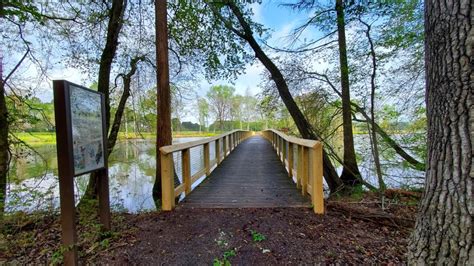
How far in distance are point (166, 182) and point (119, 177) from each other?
4808 millimetres

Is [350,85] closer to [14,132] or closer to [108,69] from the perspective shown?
[108,69]

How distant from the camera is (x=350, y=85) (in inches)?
264

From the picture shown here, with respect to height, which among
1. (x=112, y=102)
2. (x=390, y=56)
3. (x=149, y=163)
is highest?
(x=390, y=56)

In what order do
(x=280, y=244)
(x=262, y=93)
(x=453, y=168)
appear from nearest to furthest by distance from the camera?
(x=453, y=168) < (x=280, y=244) < (x=262, y=93)

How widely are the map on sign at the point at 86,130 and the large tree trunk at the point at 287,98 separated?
180 inches

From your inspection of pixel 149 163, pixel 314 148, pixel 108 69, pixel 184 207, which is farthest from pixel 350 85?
pixel 149 163

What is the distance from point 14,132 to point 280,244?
5473mm

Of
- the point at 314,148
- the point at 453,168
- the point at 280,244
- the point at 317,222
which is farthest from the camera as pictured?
the point at 314,148

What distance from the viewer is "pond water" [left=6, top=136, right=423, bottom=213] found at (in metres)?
3.91

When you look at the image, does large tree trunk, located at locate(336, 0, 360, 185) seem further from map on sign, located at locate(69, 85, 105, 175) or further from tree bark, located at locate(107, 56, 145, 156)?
map on sign, located at locate(69, 85, 105, 175)

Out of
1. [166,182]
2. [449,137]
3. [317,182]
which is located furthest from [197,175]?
[449,137]

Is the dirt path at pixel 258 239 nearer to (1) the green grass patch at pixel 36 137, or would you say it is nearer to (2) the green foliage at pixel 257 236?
(2) the green foliage at pixel 257 236

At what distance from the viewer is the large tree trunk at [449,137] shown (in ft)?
4.38

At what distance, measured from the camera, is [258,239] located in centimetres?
238
